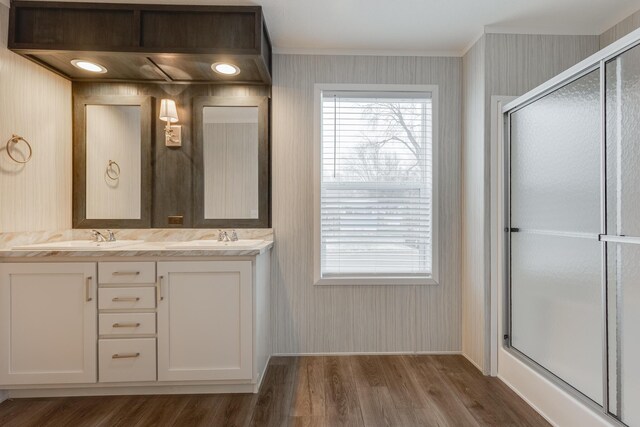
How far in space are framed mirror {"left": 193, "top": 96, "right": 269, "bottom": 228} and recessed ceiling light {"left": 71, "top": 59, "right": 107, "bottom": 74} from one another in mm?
694

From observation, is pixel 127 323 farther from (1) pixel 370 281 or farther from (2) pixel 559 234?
(2) pixel 559 234

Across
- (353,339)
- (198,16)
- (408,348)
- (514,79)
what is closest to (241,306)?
(353,339)

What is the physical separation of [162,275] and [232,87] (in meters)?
1.50

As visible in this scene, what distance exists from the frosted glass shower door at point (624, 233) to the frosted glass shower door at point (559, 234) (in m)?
0.07

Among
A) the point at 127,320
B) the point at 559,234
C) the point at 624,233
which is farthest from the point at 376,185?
the point at 127,320

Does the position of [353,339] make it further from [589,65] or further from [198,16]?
[198,16]

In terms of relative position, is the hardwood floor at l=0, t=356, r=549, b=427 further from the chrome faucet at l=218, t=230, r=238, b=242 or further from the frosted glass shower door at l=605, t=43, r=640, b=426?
the chrome faucet at l=218, t=230, r=238, b=242

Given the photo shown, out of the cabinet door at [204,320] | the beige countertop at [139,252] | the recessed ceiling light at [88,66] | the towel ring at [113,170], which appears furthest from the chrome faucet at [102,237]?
the recessed ceiling light at [88,66]

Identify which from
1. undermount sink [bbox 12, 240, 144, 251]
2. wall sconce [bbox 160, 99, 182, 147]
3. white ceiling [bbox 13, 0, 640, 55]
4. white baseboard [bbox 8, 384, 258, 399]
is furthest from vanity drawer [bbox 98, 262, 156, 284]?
white ceiling [bbox 13, 0, 640, 55]

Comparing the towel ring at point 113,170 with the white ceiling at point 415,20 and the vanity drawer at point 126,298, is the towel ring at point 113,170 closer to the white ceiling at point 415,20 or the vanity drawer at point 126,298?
the vanity drawer at point 126,298

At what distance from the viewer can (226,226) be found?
8.79 ft

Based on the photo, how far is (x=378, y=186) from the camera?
2.74m

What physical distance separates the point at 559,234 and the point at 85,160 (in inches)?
127

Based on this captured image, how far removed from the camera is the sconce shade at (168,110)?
2.55 m
